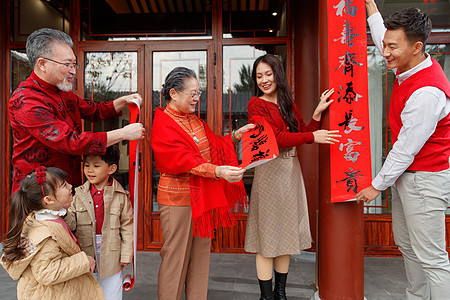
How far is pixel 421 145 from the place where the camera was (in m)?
1.67

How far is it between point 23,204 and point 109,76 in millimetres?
2252

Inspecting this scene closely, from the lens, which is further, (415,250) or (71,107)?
(71,107)

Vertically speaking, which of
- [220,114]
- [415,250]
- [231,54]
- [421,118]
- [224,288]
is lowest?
[224,288]

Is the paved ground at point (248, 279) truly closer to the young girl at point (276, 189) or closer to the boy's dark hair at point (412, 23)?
the young girl at point (276, 189)

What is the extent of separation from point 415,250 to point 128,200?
166 cm

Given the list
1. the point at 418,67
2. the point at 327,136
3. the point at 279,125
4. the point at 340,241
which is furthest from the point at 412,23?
the point at 340,241

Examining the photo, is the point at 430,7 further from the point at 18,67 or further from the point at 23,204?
the point at 18,67

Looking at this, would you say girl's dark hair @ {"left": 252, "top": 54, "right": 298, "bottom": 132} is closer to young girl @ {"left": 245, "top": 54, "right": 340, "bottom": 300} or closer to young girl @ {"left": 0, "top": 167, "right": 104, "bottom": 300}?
young girl @ {"left": 245, "top": 54, "right": 340, "bottom": 300}

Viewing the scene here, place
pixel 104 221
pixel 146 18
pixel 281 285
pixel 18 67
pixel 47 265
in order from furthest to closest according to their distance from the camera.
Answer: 1. pixel 18 67
2. pixel 146 18
3. pixel 281 285
4. pixel 104 221
5. pixel 47 265

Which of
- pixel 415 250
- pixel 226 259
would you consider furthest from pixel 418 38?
pixel 226 259

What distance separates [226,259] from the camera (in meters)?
3.28

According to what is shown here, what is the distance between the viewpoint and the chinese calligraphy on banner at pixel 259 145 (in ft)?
6.13

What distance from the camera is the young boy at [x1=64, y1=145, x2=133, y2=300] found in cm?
183

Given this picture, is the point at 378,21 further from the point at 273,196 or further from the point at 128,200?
the point at 128,200
